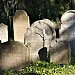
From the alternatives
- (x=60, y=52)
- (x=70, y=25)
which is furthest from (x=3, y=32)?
Result: (x=60, y=52)

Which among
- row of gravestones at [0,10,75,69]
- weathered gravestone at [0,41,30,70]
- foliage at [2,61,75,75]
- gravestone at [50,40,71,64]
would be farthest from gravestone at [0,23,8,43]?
gravestone at [50,40,71,64]

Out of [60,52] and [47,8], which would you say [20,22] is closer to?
[60,52]

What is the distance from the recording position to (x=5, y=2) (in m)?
19.3

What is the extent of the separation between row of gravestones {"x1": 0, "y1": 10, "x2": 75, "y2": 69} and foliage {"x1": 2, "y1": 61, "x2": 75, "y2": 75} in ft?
0.71

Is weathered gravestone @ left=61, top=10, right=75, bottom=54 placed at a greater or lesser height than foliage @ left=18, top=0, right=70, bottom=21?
lesser

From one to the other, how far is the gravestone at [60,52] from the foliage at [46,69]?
7.7 inches

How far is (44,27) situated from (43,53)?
4.03 feet

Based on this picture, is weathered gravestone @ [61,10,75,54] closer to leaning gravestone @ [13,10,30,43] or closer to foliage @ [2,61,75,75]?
foliage @ [2,61,75,75]

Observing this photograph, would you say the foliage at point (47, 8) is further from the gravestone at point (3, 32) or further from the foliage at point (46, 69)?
the foliage at point (46, 69)

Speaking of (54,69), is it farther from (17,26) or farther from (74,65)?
(17,26)

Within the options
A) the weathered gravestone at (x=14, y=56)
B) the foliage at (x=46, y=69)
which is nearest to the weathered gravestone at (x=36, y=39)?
the foliage at (x=46, y=69)

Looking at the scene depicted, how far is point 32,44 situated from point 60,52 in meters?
1.34

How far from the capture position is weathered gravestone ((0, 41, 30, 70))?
800 cm

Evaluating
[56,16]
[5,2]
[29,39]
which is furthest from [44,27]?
[5,2]
